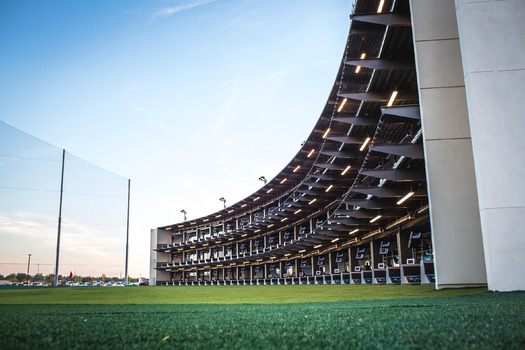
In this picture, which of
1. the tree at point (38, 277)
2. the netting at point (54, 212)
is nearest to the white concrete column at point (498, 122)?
the netting at point (54, 212)

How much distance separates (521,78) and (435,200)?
407 centimetres

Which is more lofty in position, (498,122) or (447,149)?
(447,149)

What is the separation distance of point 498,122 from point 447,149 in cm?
303

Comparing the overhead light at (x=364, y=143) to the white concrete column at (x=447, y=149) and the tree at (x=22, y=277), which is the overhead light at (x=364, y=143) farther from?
the tree at (x=22, y=277)

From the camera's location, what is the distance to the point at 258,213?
235ft

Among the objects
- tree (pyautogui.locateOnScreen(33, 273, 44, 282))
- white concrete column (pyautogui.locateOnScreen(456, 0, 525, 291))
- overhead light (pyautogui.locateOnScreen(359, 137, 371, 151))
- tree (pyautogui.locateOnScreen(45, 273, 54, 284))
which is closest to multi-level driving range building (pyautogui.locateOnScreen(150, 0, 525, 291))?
white concrete column (pyautogui.locateOnScreen(456, 0, 525, 291))

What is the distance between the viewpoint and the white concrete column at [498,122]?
8.77 m

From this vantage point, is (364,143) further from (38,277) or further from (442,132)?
(38,277)

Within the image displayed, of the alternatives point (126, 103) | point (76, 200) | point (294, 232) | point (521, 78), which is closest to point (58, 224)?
point (76, 200)

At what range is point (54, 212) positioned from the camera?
21.2 m

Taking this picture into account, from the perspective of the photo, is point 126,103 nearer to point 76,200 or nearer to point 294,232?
point 76,200

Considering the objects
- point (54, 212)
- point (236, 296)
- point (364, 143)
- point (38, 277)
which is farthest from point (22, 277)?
point (364, 143)

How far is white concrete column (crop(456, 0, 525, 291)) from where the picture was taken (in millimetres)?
8773

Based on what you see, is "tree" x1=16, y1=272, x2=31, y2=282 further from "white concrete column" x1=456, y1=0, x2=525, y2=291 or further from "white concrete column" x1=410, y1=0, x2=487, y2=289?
"white concrete column" x1=456, y1=0, x2=525, y2=291
